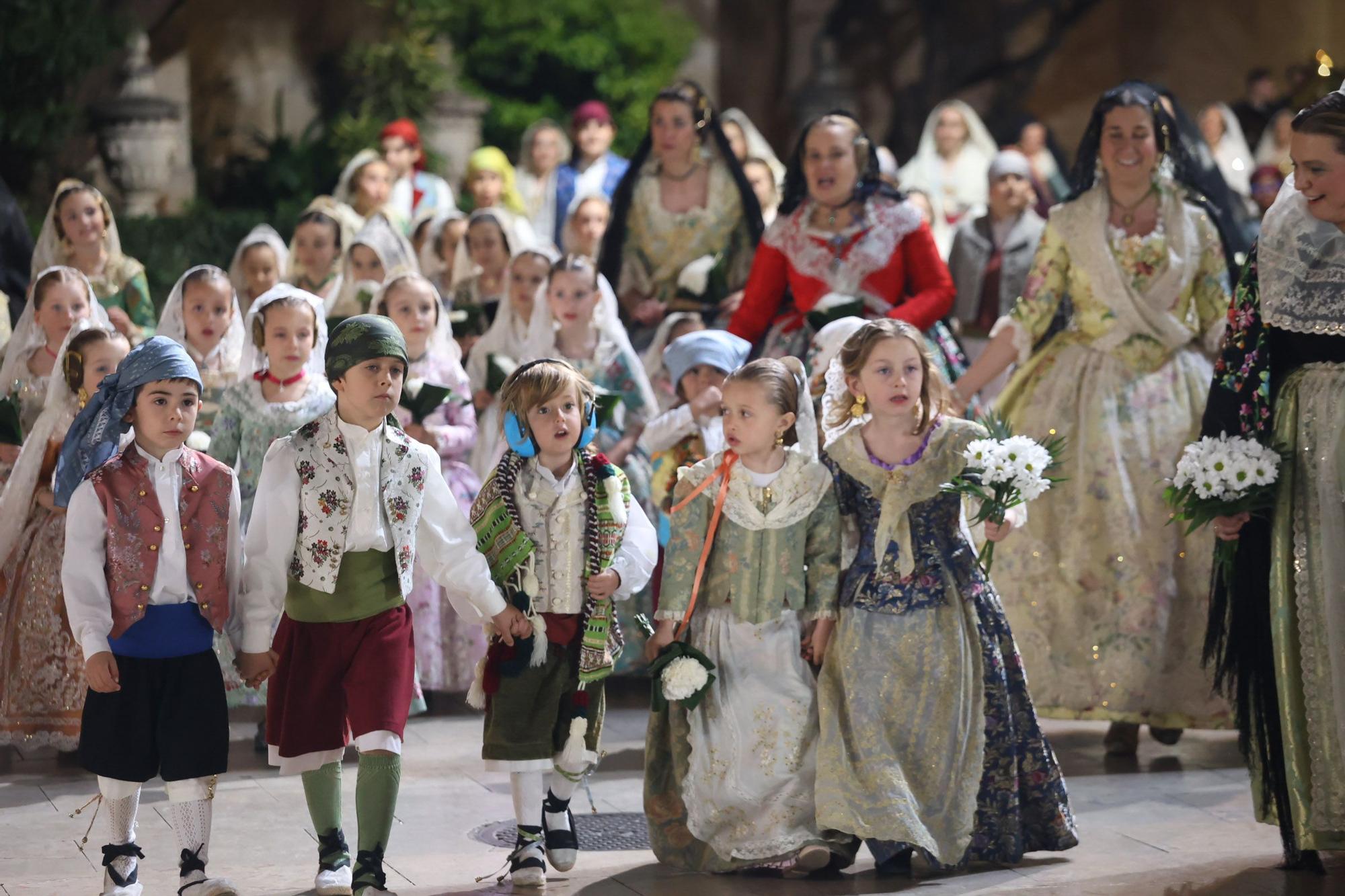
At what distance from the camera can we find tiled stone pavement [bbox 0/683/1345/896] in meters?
5.24

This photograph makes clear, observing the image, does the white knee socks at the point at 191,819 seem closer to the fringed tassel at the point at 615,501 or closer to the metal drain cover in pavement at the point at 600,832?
the metal drain cover in pavement at the point at 600,832

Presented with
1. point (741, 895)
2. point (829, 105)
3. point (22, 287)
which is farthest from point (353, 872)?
point (829, 105)

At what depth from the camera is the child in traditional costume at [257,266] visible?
867cm

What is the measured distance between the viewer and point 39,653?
6719mm

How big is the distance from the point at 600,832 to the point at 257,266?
3.79m

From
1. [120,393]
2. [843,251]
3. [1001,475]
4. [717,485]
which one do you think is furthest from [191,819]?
[843,251]

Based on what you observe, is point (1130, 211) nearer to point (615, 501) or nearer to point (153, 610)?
point (615, 501)

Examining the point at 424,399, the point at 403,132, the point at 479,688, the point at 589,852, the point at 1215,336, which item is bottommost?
the point at 589,852

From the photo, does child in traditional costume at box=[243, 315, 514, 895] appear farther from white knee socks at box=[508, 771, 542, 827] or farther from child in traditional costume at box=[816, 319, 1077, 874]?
child in traditional costume at box=[816, 319, 1077, 874]

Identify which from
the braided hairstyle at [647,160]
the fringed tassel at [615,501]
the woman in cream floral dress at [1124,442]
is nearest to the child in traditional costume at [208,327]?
the braided hairstyle at [647,160]

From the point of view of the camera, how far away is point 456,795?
630 cm

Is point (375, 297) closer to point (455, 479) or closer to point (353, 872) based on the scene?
point (455, 479)

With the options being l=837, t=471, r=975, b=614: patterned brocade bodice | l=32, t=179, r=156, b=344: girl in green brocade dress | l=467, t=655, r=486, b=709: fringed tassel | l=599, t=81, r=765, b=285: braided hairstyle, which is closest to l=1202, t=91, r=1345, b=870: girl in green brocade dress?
l=837, t=471, r=975, b=614: patterned brocade bodice

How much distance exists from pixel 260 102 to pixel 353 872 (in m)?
13.1
